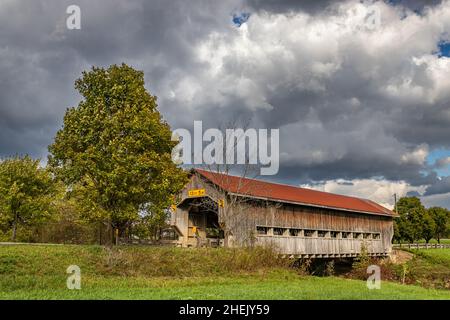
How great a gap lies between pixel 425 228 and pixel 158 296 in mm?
71700

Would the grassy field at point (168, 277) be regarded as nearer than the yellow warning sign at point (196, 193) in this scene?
Yes

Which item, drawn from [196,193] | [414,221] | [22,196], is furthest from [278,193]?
[414,221]

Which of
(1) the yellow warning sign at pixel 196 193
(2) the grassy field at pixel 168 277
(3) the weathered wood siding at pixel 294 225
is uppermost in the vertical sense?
(1) the yellow warning sign at pixel 196 193

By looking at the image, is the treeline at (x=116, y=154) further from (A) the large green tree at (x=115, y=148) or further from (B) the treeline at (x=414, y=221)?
(B) the treeline at (x=414, y=221)

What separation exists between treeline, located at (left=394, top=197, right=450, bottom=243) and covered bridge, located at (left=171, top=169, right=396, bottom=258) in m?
33.2

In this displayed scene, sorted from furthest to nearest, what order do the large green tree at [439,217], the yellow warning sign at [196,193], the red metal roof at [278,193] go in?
the large green tree at [439,217]
the yellow warning sign at [196,193]
the red metal roof at [278,193]

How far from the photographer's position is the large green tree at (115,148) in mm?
20359

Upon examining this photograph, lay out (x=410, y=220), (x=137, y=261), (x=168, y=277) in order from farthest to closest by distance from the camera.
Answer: (x=410, y=220) → (x=137, y=261) → (x=168, y=277)

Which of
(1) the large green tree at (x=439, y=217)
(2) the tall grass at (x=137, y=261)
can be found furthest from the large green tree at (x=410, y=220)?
(2) the tall grass at (x=137, y=261)

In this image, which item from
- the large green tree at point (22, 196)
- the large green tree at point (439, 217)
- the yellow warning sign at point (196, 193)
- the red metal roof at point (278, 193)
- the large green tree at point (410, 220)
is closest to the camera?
the red metal roof at point (278, 193)

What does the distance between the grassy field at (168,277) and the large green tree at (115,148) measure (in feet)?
8.31

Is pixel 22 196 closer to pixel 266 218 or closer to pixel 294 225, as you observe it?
pixel 266 218

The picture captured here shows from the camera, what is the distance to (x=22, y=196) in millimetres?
32469

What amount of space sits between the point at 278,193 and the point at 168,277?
55.6 feet
